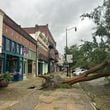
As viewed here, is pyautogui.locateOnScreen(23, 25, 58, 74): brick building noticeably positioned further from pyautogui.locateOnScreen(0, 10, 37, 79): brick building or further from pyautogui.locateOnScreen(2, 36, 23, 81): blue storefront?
pyautogui.locateOnScreen(2, 36, 23, 81): blue storefront

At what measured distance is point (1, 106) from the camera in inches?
589

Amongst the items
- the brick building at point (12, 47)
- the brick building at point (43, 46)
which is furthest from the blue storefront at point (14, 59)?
the brick building at point (43, 46)

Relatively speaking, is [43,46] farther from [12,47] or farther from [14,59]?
[12,47]

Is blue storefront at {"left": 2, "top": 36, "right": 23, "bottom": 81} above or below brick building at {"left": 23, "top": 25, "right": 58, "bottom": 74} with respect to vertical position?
below

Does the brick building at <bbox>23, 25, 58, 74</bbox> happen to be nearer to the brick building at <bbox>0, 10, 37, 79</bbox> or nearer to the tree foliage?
the brick building at <bbox>0, 10, 37, 79</bbox>

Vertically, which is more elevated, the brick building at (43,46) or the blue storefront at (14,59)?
the brick building at (43,46)

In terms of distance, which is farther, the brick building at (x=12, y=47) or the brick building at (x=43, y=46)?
the brick building at (x=43, y=46)

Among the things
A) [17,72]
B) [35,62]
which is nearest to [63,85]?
[17,72]

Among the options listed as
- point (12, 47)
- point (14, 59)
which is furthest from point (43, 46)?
point (12, 47)

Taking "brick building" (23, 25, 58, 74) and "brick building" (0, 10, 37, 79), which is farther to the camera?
"brick building" (23, 25, 58, 74)

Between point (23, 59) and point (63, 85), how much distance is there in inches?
496

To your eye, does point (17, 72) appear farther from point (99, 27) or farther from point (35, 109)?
point (35, 109)

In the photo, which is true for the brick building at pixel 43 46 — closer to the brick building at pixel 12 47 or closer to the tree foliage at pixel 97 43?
the brick building at pixel 12 47

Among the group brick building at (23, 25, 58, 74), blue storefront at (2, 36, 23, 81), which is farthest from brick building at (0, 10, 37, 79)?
brick building at (23, 25, 58, 74)
